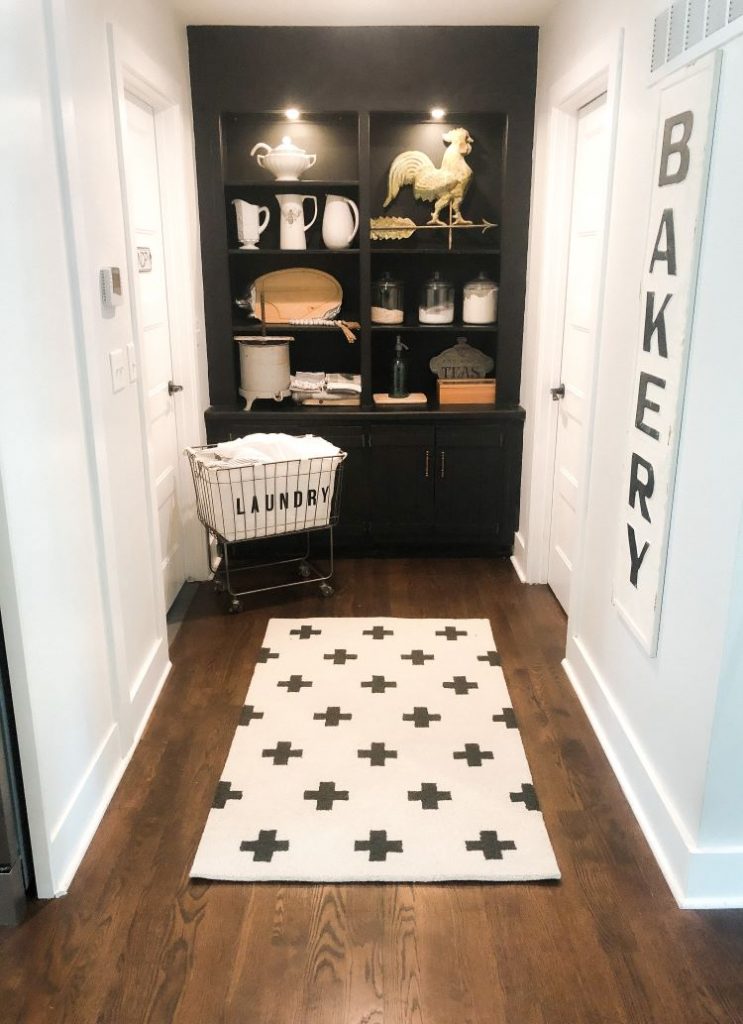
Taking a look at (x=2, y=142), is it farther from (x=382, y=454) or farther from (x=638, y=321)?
(x=382, y=454)

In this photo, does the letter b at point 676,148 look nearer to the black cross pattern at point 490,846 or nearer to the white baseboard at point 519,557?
the black cross pattern at point 490,846

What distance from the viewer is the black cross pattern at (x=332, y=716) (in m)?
2.72

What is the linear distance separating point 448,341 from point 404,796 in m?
2.57

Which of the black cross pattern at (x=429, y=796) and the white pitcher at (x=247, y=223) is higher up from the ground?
the white pitcher at (x=247, y=223)

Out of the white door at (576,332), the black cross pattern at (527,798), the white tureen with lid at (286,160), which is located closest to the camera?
the black cross pattern at (527,798)

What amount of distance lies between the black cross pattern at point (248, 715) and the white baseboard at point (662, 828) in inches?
43.6

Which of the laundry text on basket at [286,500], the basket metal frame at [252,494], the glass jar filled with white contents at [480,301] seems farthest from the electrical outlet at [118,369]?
the glass jar filled with white contents at [480,301]

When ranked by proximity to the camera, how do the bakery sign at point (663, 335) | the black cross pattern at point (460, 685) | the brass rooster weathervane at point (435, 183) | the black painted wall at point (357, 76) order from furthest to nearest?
the brass rooster weathervane at point (435, 183), the black painted wall at point (357, 76), the black cross pattern at point (460, 685), the bakery sign at point (663, 335)

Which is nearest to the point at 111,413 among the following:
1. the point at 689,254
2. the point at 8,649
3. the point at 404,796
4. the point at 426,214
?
the point at 8,649

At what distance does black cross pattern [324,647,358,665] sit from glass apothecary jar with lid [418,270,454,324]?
175cm

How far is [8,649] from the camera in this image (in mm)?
1810

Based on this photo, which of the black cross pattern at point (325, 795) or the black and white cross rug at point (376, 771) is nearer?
the black and white cross rug at point (376, 771)

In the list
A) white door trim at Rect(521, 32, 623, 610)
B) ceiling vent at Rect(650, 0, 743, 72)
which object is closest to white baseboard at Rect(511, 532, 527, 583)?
white door trim at Rect(521, 32, 623, 610)

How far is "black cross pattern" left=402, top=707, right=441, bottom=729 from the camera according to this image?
2705mm
